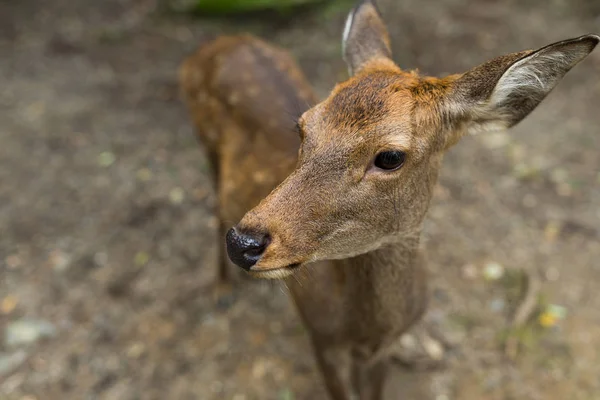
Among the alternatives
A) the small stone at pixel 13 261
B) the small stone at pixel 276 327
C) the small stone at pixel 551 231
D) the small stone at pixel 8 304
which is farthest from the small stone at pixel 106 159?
the small stone at pixel 551 231

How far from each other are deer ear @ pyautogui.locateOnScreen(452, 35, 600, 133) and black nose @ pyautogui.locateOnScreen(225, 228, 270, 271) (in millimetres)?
957

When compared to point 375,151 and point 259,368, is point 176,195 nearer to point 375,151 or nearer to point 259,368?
point 259,368

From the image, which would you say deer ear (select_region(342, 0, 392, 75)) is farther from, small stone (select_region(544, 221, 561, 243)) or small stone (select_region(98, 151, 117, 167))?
small stone (select_region(98, 151, 117, 167))

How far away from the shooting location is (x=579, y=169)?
4895 millimetres

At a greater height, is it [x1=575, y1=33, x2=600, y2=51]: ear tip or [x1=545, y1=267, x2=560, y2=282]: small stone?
[x1=575, y1=33, x2=600, y2=51]: ear tip

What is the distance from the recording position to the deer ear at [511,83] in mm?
1878

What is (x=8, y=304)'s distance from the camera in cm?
404

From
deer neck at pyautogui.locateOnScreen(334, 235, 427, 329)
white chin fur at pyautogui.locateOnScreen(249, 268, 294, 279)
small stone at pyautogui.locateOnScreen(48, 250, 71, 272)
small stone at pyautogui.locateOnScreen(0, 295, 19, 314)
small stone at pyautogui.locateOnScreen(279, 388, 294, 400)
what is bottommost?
small stone at pyautogui.locateOnScreen(279, 388, 294, 400)

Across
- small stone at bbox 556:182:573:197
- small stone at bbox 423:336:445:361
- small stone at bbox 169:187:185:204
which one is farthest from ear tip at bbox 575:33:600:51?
small stone at bbox 169:187:185:204

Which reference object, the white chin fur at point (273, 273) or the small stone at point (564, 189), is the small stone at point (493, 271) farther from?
the white chin fur at point (273, 273)

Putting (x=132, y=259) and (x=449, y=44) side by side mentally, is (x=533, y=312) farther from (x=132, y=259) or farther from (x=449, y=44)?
(x=449, y=44)

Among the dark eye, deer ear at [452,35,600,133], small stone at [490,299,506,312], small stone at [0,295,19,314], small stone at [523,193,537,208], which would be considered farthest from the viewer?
small stone at [523,193,537,208]

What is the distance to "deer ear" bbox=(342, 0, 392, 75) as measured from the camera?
2576 mm

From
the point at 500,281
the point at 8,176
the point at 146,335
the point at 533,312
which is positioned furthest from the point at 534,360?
the point at 8,176
